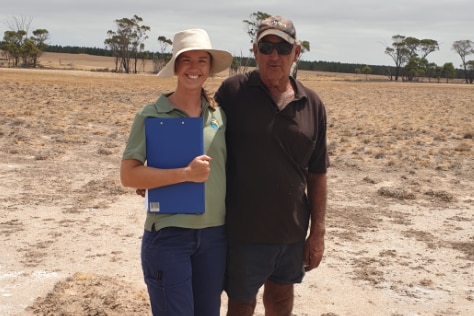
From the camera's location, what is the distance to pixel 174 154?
246cm

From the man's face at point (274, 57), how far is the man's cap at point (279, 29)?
0.03 m

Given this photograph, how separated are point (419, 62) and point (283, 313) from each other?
98.2m

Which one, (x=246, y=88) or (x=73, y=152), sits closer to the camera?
(x=246, y=88)

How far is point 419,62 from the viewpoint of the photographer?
94938mm

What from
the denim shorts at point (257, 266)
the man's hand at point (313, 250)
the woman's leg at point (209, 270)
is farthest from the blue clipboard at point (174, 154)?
the man's hand at point (313, 250)

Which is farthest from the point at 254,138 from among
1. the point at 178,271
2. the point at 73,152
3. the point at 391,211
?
the point at 73,152

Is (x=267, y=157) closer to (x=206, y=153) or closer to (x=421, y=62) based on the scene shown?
(x=206, y=153)

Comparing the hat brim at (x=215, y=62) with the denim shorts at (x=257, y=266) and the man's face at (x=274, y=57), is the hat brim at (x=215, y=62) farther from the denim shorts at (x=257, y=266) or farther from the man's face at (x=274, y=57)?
the denim shorts at (x=257, y=266)

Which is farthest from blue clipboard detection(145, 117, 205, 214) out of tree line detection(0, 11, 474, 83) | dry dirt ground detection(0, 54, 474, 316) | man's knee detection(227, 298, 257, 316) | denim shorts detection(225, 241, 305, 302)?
tree line detection(0, 11, 474, 83)

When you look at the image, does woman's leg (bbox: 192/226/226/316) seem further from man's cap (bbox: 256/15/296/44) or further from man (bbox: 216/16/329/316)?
man's cap (bbox: 256/15/296/44)

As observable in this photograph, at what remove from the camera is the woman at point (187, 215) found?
2455 mm

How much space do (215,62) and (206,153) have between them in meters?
0.48

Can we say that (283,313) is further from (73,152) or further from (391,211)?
(73,152)

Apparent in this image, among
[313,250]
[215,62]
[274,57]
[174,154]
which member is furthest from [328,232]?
[174,154]
